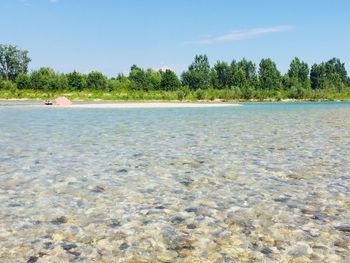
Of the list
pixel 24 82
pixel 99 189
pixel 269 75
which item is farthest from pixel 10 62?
pixel 99 189

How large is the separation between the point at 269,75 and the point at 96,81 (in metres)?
85.3

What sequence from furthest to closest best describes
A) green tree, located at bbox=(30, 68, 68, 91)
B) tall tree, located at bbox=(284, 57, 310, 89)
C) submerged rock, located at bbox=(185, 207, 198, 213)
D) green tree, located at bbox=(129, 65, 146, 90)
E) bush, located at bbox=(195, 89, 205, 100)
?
tall tree, located at bbox=(284, 57, 310, 89), green tree, located at bbox=(129, 65, 146, 90), green tree, located at bbox=(30, 68, 68, 91), bush, located at bbox=(195, 89, 205, 100), submerged rock, located at bbox=(185, 207, 198, 213)

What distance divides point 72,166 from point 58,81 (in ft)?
438

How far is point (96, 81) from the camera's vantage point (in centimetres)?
14750

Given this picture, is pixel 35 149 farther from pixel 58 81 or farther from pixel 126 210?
pixel 58 81

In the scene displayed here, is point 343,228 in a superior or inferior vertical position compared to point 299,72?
inferior

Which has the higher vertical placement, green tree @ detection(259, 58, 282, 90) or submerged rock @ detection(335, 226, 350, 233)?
green tree @ detection(259, 58, 282, 90)

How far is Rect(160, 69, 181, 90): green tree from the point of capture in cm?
16138

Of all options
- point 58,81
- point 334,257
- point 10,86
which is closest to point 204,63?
point 58,81

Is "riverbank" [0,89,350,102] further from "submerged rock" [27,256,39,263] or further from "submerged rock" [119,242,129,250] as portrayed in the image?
"submerged rock" [27,256,39,263]

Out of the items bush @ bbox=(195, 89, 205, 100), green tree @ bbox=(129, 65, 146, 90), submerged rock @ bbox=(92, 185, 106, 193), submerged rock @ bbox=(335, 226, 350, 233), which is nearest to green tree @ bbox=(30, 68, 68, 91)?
green tree @ bbox=(129, 65, 146, 90)

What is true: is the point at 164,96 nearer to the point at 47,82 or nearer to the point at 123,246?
the point at 47,82

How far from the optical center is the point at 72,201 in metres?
9.43

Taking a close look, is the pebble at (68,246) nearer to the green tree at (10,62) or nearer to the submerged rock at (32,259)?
the submerged rock at (32,259)
